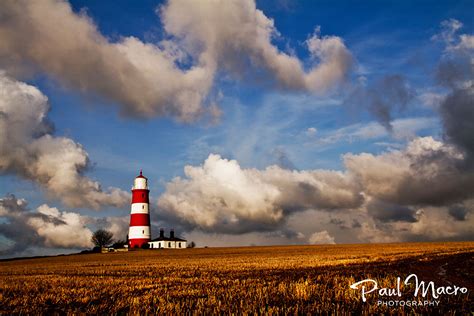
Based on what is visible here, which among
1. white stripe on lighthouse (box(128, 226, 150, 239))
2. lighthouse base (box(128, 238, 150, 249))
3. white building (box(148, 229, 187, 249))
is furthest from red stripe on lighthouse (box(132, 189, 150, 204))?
white building (box(148, 229, 187, 249))

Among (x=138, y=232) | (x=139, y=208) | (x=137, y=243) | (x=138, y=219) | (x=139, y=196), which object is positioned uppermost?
(x=139, y=196)

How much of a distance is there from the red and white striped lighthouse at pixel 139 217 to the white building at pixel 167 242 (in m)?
17.9

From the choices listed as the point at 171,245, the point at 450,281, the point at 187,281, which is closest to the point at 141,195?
the point at 171,245

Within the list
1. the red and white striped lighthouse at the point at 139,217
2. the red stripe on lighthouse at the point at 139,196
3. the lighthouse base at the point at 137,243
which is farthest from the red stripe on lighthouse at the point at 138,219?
the lighthouse base at the point at 137,243

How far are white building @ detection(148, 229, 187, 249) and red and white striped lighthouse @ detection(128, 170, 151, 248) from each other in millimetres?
17946

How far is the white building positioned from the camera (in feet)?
334

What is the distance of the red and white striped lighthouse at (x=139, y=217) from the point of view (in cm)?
8112

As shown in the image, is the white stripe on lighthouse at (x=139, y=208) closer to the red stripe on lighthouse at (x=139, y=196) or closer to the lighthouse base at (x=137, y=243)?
the red stripe on lighthouse at (x=139, y=196)

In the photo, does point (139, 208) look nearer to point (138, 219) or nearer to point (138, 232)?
point (138, 219)

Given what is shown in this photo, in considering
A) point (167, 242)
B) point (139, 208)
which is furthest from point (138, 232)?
→ point (167, 242)

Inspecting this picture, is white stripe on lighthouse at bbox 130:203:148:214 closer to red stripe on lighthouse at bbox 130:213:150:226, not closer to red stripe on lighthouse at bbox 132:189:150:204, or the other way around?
red stripe on lighthouse at bbox 130:213:150:226

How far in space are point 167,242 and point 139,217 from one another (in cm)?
2456

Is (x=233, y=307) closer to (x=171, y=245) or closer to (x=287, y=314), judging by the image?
(x=287, y=314)

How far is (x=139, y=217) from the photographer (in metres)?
81.1
